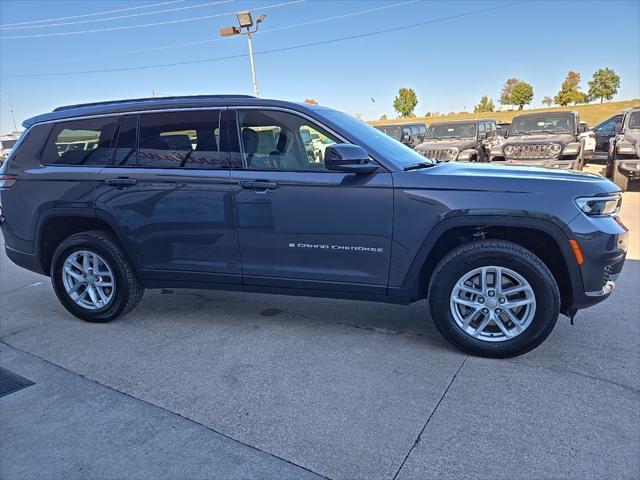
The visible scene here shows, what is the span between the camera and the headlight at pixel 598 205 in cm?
307

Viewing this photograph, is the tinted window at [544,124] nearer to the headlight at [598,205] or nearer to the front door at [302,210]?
the headlight at [598,205]

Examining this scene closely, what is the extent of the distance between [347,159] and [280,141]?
27.2 inches

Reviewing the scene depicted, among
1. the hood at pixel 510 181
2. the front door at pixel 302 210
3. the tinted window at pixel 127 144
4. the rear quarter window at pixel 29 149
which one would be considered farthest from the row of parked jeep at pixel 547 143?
the rear quarter window at pixel 29 149

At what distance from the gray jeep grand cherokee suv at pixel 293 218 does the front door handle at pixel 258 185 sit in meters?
0.01

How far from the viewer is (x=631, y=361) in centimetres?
326

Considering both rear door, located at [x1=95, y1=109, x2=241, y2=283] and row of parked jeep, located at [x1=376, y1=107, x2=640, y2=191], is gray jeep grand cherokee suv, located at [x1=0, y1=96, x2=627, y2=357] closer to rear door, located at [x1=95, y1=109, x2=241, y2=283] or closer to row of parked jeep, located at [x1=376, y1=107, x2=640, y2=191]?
rear door, located at [x1=95, y1=109, x2=241, y2=283]

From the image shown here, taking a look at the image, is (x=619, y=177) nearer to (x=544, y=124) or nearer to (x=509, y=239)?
(x=544, y=124)

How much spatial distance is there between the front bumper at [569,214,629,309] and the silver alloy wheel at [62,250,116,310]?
3.62 meters

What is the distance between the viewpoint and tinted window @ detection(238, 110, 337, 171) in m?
3.57

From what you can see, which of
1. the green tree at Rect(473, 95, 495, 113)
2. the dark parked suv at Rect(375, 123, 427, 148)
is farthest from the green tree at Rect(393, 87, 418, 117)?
the dark parked suv at Rect(375, 123, 427, 148)

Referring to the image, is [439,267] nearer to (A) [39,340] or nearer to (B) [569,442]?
(B) [569,442]

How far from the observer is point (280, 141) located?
143 inches

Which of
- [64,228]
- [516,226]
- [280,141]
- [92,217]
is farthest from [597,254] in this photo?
[64,228]

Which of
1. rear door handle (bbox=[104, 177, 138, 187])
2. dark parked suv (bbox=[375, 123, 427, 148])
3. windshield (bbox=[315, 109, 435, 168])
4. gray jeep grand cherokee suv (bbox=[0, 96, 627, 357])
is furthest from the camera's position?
dark parked suv (bbox=[375, 123, 427, 148])
